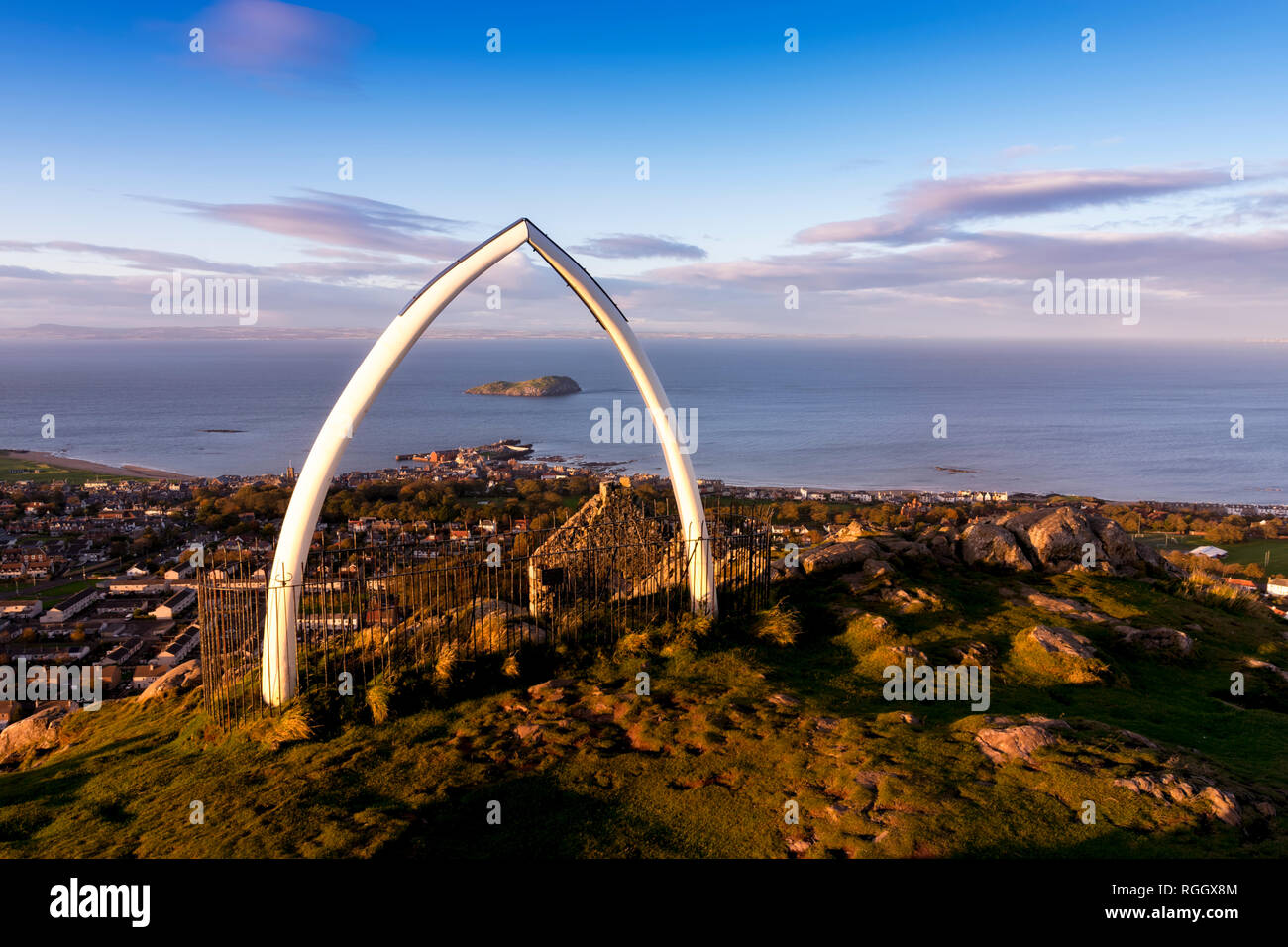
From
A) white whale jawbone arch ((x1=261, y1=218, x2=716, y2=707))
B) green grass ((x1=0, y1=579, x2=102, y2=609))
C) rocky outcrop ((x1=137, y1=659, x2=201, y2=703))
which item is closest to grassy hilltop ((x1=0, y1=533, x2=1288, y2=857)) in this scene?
rocky outcrop ((x1=137, y1=659, x2=201, y2=703))

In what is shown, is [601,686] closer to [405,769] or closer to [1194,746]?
[405,769]

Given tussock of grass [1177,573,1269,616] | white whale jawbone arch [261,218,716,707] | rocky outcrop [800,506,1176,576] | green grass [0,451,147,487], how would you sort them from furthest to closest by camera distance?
green grass [0,451,147,487]
rocky outcrop [800,506,1176,576]
tussock of grass [1177,573,1269,616]
white whale jawbone arch [261,218,716,707]

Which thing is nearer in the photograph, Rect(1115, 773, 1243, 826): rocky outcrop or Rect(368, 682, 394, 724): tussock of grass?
Rect(1115, 773, 1243, 826): rocky outcrop

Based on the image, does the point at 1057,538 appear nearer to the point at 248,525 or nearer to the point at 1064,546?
the point at 1064,546

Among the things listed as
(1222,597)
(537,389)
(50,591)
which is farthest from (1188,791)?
(537,389)

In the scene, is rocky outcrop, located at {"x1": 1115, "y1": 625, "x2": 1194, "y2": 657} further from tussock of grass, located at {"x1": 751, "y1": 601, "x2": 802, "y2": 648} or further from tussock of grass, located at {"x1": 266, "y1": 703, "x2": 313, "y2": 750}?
tussock of grass, located at {"x1": 266, "y1": 703, "x2": 313, "y2": 750}
